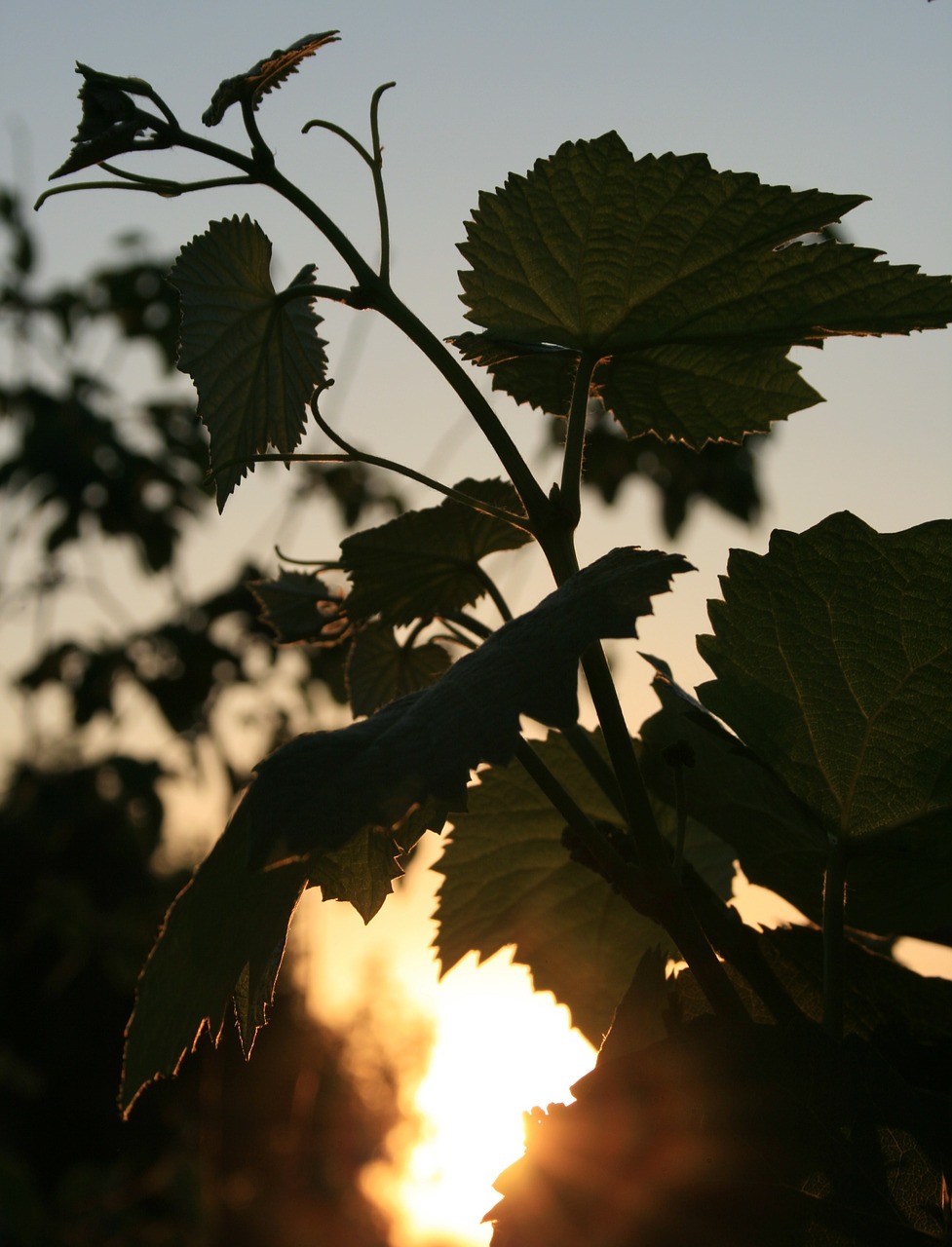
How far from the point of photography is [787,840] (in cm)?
37

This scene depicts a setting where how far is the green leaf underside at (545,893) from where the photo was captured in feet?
1.48

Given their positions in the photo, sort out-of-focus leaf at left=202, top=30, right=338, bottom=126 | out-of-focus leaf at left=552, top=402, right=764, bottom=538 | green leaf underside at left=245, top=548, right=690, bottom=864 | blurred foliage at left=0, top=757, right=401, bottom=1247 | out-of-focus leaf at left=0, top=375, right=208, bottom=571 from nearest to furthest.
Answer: green leaf underside at left=245, top=548, right=690, bottom=864, out-of-focus leaf at left=202, top=30, right=338, bottom=126, out-of-focus leaf at left=552, top=402, right=764, bottom=538, out-of-focus leaf at left=0, top=375, right=208, bottom=571, blurred foliage at left=0, top=757, right=401, bottom=1247

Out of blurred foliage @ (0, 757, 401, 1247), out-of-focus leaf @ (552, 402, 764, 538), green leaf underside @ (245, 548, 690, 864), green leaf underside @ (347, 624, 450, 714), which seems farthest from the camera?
blurred foliage @ (0, 757, 401, 1247)

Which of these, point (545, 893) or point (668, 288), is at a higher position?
point (668, 288)

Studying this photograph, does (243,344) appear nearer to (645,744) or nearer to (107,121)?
A: (107,121)

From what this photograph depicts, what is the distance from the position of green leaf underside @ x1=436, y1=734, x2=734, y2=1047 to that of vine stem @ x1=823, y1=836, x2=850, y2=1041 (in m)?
0.11

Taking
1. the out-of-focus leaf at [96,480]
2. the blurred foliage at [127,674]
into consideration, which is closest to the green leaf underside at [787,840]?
the blurred foliage at [127,674]

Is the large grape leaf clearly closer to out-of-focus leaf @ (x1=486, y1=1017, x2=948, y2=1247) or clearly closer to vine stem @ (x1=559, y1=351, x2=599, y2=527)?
vine stem @ (x1=559, y1=351, x2=599, y2=527)

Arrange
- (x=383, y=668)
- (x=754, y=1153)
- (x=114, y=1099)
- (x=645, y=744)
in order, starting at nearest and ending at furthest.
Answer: (x=754, y=1153) → (x=645, y=744) → (x=383, y=668) → (x=114, y=1099)

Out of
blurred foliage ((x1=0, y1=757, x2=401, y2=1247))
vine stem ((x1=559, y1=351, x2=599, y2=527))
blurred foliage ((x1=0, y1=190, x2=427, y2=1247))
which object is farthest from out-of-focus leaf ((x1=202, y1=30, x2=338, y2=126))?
blurred foliage ((x1=0, y1=757, x2=401, y2=1247))

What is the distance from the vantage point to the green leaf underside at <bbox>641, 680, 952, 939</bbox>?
1.13 ft

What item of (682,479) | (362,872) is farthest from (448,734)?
(682,479)

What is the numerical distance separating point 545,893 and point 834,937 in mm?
160

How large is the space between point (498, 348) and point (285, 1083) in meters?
8.72
